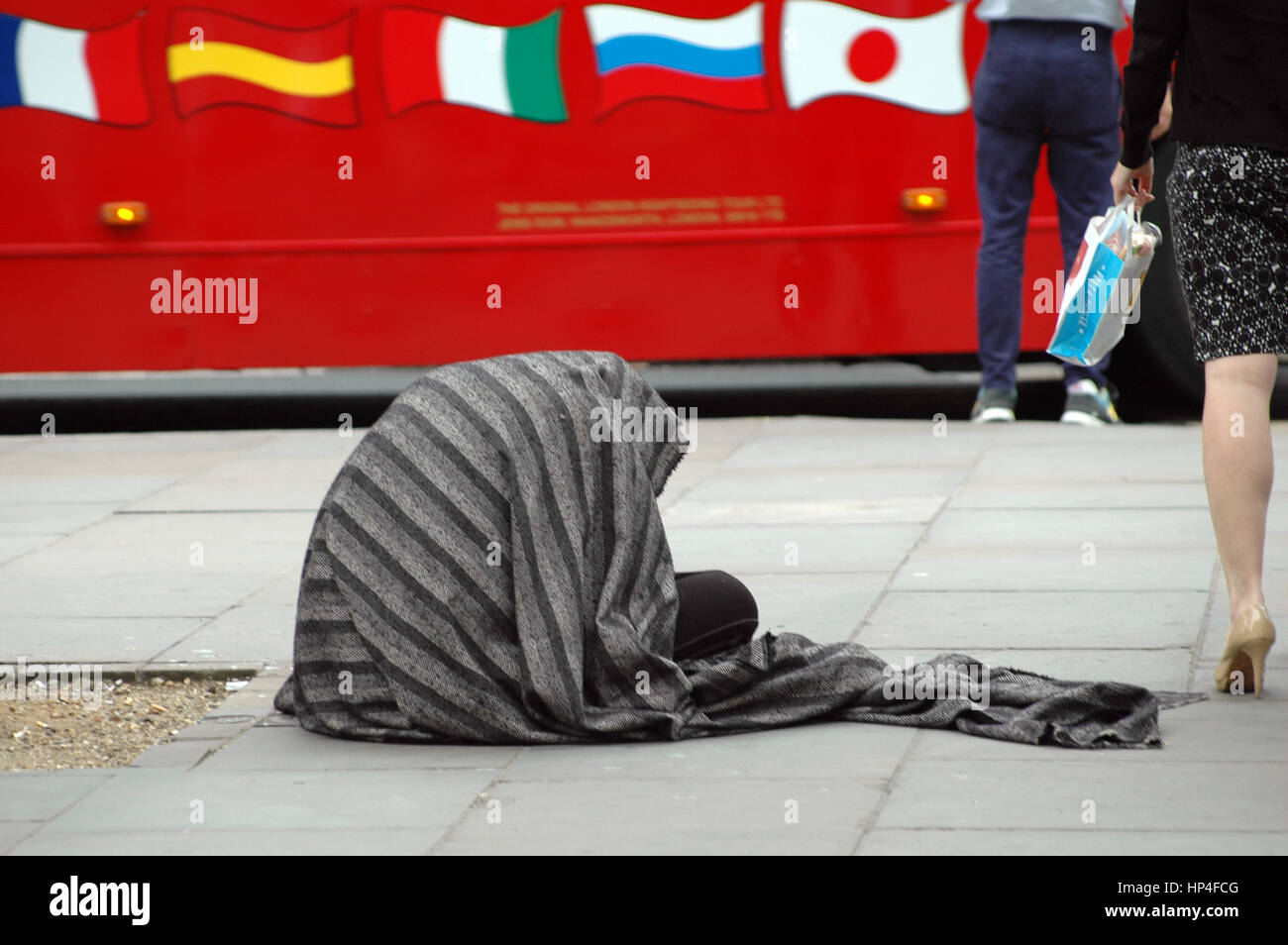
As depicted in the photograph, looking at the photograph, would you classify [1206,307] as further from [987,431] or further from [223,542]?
[987,431]

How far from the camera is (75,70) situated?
9.27 metres

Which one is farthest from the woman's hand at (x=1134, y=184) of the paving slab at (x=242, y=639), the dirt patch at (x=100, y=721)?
the dirt patch at (x=100, y=721)

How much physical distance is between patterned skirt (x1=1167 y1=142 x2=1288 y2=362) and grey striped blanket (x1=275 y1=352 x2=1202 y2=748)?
0.80 m

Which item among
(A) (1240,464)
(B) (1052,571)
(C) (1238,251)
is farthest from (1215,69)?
(B) (1052,571)

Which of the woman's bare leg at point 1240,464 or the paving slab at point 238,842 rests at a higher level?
the woman's bare leg at point 1240,464

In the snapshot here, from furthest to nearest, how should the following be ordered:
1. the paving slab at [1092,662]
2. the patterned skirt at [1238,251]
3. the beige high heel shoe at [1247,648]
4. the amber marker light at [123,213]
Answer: the amber marker light at [123,213]
the paving slab at [1092,662]
the patterned skirt at [1238,251]
the beige high heel shoe at [1247,648]

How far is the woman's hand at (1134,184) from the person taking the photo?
479 centimetres

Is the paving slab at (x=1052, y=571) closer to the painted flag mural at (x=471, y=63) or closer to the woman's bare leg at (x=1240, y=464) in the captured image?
the woman's bare leg at (x=1240, y=464)

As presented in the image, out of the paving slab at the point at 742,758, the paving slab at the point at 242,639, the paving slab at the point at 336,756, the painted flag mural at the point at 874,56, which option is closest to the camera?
the paving slab at the point at 742,758

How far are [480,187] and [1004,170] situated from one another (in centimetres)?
233

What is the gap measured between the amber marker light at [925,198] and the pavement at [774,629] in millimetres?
967

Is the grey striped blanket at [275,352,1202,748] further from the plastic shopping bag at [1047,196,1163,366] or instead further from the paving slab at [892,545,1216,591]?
the paving slab at [892,545,1216,591]

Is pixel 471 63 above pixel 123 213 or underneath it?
above

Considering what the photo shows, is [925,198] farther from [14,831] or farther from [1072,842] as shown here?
[14,831]
